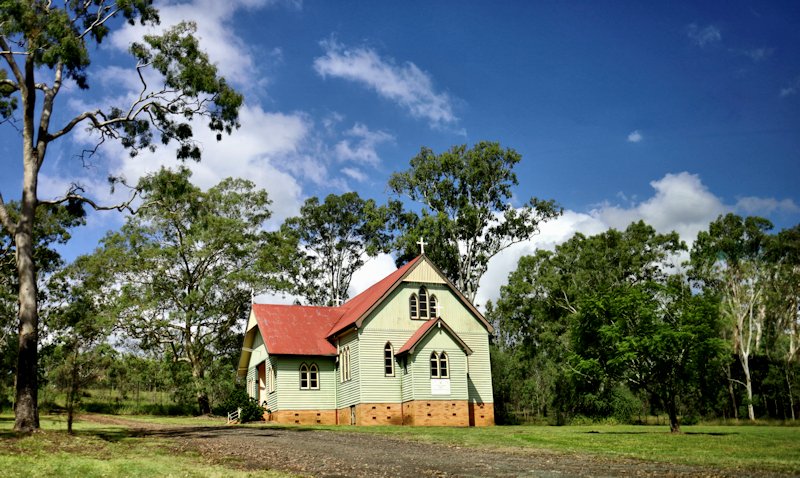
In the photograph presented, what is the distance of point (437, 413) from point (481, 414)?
12.7 feet

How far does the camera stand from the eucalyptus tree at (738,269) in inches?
2108

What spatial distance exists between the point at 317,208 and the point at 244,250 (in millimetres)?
15482

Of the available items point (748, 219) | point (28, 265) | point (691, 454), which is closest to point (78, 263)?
point (28, 265)

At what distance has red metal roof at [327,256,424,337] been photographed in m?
38.9

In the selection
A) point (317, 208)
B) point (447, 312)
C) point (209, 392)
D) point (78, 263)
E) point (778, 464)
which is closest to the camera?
point (778, 464)

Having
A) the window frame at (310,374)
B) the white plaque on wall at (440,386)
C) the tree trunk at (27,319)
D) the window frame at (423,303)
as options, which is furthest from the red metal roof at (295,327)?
the tree trunk at (27,319)

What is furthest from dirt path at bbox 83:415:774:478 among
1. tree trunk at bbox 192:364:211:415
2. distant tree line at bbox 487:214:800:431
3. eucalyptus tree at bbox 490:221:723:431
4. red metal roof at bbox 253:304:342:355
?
distant tree line at bbox 487:214:800:431

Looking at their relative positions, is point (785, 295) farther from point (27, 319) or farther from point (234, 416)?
point (27, 319)

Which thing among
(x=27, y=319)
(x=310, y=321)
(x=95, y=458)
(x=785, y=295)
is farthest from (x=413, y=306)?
(x=785, y=295)

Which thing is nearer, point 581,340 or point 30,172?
point 30,172

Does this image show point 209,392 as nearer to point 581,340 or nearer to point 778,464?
point 581,340

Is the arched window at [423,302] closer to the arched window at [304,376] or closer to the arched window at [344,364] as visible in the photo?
the arched window at [344,364]

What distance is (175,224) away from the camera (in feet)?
153

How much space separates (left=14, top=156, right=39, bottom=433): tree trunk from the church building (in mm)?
18100
